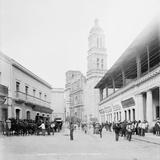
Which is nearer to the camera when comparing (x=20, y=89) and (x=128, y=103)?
(x=20, y=89)

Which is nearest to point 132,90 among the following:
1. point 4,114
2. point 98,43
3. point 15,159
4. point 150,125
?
point 150,125

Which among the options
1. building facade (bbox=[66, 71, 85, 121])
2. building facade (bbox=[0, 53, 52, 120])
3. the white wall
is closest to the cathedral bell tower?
building facade (bbox=[66, 71, 85, 121])

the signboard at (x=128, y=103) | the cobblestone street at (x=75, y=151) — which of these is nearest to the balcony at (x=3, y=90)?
the cobblestone street at (x=75, y=151)

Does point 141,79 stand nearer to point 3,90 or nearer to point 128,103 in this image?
point 128,103

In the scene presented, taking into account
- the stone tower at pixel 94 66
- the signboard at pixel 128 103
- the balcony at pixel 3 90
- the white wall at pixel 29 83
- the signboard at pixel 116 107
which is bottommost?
the signboard at pixel 116 107

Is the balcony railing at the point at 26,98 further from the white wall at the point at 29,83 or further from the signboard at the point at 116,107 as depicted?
the signboard at the point at 116,107

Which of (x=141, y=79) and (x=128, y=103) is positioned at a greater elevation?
(x=141, y=79)

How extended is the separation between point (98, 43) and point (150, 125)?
50901 millimetres

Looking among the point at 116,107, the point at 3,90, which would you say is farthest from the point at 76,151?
the point at 116,107

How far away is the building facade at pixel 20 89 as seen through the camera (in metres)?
24.8

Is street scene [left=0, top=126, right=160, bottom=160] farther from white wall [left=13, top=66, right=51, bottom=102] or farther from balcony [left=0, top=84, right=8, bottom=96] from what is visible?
white wall [left=13, top=66, right=51, bottom=102]

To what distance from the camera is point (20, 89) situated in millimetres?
29422

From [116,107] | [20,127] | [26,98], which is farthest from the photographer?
[116,107]

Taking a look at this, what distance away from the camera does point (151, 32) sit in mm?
20078
